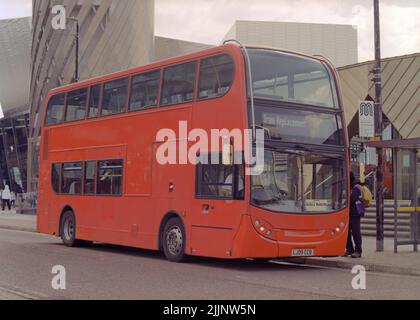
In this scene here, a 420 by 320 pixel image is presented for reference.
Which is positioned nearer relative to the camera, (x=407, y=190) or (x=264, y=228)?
(x=264, y=228)

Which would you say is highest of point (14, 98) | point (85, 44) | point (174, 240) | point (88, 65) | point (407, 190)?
point (85, 44)

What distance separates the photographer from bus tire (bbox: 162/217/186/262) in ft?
45.5

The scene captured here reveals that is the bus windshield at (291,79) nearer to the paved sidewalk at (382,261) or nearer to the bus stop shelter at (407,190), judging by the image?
the bus stop shelter at (407,190)

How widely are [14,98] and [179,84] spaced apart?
64.8m

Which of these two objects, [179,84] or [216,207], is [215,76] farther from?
[216,207]

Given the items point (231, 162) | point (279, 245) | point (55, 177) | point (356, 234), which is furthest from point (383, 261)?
point (55, 177)

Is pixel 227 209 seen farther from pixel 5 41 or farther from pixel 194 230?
→ pixel 5 41

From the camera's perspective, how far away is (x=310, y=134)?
516 inches

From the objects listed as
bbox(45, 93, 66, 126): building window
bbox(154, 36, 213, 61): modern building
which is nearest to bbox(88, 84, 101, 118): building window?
bbox(45, 93, 66, 126): building window

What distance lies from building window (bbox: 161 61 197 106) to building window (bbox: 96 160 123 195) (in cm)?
234

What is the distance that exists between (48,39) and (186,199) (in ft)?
140

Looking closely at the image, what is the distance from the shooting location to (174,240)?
46.3 ft

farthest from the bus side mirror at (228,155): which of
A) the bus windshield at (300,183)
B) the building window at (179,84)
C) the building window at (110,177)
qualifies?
the building window at (110,177)
